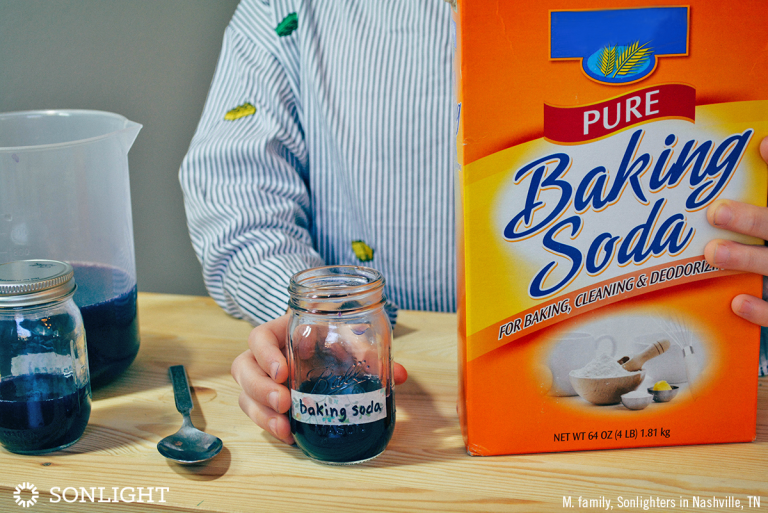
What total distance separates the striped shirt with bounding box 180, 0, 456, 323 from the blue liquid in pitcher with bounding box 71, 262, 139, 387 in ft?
1.03

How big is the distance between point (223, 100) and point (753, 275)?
3.33 ft

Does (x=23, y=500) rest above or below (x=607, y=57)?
below

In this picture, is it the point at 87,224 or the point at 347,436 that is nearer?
the point at 347,436

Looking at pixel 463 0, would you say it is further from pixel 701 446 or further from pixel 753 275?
pixel 701 446

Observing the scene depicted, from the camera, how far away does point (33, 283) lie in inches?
23.1

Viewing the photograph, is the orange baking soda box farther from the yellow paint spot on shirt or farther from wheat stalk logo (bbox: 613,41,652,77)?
the yellow paint spot on shirt

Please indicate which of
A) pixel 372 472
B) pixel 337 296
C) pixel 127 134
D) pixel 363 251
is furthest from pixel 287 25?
pixel 372 472

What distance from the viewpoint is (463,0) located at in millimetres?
506

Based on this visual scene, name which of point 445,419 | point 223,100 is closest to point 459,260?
point 445,419

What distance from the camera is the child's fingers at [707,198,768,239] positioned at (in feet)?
1.77

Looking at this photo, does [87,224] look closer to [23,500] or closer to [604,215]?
[23,500]

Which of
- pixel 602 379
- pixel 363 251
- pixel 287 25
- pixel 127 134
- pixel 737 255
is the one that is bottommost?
pixel 363 251

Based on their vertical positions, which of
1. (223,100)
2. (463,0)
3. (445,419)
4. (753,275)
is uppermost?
(463,0)

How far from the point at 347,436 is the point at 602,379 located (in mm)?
236
